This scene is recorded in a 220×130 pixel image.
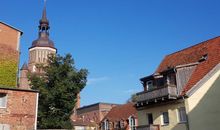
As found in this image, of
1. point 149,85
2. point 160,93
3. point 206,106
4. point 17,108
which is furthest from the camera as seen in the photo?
point 149,85

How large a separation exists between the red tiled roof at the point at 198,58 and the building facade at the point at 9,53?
1730 centimetres

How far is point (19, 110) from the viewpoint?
2869cm

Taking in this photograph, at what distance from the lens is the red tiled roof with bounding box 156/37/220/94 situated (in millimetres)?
29277

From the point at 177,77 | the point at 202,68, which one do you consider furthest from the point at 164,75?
the point at 202,68

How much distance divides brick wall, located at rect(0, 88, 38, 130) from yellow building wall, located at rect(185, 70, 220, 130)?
14.4 metres

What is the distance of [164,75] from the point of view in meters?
31.8

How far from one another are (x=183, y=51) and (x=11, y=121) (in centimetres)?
2064

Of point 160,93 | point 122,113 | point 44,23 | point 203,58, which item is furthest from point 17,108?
point 44,23

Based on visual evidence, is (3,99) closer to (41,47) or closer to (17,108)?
(17,108)

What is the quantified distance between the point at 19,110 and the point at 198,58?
18549mm

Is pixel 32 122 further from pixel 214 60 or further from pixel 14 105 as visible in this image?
pixel 214 60

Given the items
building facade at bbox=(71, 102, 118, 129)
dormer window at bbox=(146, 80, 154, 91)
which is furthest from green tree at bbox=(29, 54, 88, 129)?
building facade at bbox=(71, 102, 118, 129)

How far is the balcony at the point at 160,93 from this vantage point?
29.0 metres

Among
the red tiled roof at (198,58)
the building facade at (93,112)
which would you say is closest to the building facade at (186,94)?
the red tiled roof at (198,58)
